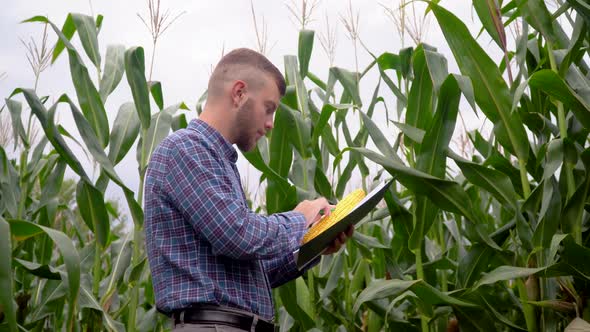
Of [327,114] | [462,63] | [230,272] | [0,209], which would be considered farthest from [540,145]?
[0,209]

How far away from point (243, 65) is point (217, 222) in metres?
0.55

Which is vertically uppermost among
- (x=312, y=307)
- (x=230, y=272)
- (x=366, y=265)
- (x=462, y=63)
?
(x=462, y=63)

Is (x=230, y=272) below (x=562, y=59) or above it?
below

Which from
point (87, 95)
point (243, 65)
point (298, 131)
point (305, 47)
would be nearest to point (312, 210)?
point (243, 65)

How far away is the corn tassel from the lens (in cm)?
210

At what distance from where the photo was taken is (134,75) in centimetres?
308

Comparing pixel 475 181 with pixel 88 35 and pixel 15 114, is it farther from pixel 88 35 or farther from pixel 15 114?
pixel 15 114

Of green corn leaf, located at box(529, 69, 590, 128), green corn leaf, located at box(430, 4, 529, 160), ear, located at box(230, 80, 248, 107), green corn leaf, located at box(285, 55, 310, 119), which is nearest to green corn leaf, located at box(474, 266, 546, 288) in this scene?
green corn leaf, located at box(430, 4, 529, 160)

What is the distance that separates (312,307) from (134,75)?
1284mm

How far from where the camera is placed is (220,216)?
195cm

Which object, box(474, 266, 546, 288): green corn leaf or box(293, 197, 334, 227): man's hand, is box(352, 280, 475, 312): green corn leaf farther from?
box(293, 197, 334, 227): man's hand

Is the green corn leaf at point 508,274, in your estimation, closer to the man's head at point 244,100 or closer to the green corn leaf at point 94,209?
the man's head at point 244,100

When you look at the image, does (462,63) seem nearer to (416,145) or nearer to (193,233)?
(416,145)

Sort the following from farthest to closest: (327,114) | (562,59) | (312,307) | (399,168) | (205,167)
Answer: (312,307) < (327,114) < (562,59) < (399,168) < (205,167)
